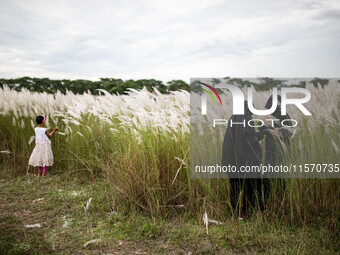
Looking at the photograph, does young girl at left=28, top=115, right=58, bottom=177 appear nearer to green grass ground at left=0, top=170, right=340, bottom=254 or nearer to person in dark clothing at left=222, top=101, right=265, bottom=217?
green grass ground at left=0, top=170, right=340, bottom=254

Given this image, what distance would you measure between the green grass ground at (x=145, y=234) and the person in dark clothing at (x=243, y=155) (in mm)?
249

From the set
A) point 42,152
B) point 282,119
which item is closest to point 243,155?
point 282,119

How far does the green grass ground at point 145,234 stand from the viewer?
2.83 metres

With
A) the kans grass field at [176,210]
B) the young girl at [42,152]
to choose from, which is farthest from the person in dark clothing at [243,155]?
the young girl at [42,152]

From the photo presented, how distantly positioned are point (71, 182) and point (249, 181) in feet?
10.5

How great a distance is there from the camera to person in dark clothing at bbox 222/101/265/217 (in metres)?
3.10

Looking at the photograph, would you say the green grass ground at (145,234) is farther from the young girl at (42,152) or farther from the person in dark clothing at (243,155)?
the young girl at (42,152)

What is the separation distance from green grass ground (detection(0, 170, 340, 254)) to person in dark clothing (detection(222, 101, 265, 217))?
0.25m

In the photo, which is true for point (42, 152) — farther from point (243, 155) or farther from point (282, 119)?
point (282, 119)

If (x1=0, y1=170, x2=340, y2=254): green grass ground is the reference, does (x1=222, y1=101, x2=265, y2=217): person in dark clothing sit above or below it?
above

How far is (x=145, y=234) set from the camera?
3.09m

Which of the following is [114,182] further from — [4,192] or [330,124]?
[330,124]

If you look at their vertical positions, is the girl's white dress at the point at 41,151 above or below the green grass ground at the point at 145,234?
above

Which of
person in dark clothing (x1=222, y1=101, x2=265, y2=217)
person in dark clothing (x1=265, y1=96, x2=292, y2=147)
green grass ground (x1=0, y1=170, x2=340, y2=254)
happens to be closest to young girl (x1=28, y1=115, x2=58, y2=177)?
green grass ground (x1=0, y1=170, x2=340, y2=254)
